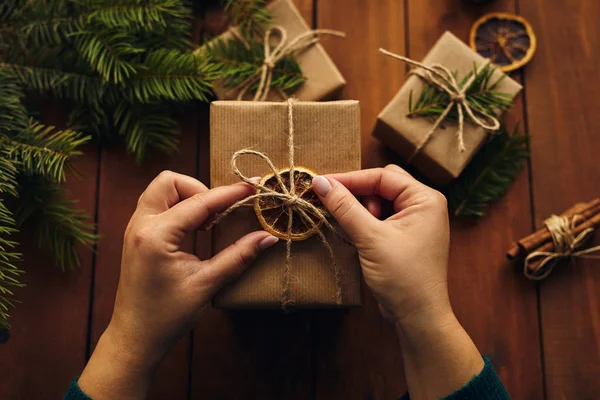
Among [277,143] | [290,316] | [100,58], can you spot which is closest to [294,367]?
[290,316]

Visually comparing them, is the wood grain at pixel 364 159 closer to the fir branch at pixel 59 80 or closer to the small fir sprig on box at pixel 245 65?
the small fir sprig on box at pixel 245 65

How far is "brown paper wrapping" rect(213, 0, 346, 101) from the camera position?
36.2 inches

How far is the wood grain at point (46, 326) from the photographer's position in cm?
94

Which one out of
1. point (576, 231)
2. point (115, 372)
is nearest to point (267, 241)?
point (115, 372)

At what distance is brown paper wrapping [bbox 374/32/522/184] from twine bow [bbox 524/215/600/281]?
221 millimetres

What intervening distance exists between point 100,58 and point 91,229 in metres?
0.34

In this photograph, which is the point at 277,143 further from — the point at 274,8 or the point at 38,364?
the point at 38,364

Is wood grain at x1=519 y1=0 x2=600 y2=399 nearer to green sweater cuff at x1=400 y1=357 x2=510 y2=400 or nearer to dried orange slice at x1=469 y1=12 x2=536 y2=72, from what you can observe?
dried orange slice at x1=469 y1=12 x2=536 y2=72

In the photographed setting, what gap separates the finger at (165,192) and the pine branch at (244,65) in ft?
0.78

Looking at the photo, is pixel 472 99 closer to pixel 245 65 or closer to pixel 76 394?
pixel 245 65

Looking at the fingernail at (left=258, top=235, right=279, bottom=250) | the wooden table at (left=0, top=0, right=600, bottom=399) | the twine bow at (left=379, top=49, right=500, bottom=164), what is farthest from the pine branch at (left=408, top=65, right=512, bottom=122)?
the fingernail at (left=258, top=235, right=279, bottom=250)

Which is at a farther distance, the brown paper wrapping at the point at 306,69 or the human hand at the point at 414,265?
the brown paper wrapping at the point at 306,69

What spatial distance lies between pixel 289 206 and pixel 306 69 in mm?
350

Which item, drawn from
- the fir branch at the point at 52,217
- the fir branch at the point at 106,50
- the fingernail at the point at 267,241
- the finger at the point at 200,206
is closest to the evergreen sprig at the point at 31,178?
the fir branch at the point at 52,217
